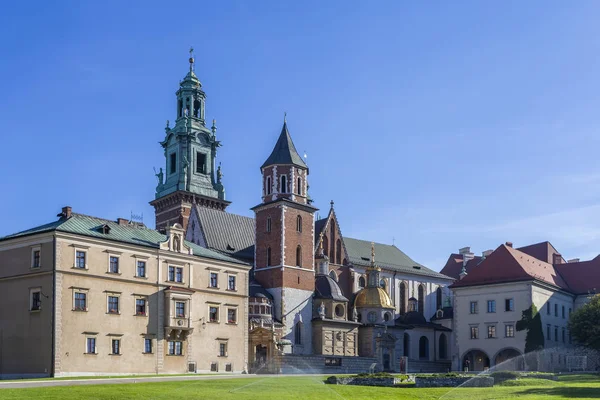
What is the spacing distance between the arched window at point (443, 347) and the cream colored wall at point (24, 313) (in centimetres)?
5600

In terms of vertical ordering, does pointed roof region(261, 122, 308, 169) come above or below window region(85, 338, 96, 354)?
above

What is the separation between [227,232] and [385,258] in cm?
2395

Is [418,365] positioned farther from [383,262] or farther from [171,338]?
[171,338]

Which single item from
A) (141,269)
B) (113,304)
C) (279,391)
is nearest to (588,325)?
(141,269)

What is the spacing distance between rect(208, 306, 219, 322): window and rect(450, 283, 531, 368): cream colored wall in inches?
1142

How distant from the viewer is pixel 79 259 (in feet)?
181

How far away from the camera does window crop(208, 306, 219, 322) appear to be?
64312 mm

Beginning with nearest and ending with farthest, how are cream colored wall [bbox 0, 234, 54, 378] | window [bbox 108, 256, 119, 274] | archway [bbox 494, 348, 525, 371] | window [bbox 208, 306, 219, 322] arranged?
1. cream colored wall [bbox 0, 234, 54, 378]
2. window [bbox 108, 256, 119, 274]
3. window [bbox 208, 306, 219, 322]
4. archway [bbox 494, 348, 525, 371]

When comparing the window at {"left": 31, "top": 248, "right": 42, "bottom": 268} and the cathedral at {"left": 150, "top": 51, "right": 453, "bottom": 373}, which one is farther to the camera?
the cathedral at {"left": 150, "top": 51, "right": 453, "bottom": 373}

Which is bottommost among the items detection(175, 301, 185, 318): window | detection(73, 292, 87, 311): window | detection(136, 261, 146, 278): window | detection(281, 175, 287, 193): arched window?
detection(175, 301, 185, 318): window

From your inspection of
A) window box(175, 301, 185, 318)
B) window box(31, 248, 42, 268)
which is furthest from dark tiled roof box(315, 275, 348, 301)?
window box(31, 248, 42, 268)

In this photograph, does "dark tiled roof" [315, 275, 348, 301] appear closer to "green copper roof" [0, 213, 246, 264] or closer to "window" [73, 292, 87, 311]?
"green copper roof" [0, 213, 246, 264]

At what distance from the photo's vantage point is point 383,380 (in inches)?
1817

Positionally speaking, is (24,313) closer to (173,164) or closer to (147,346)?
(147,346)
